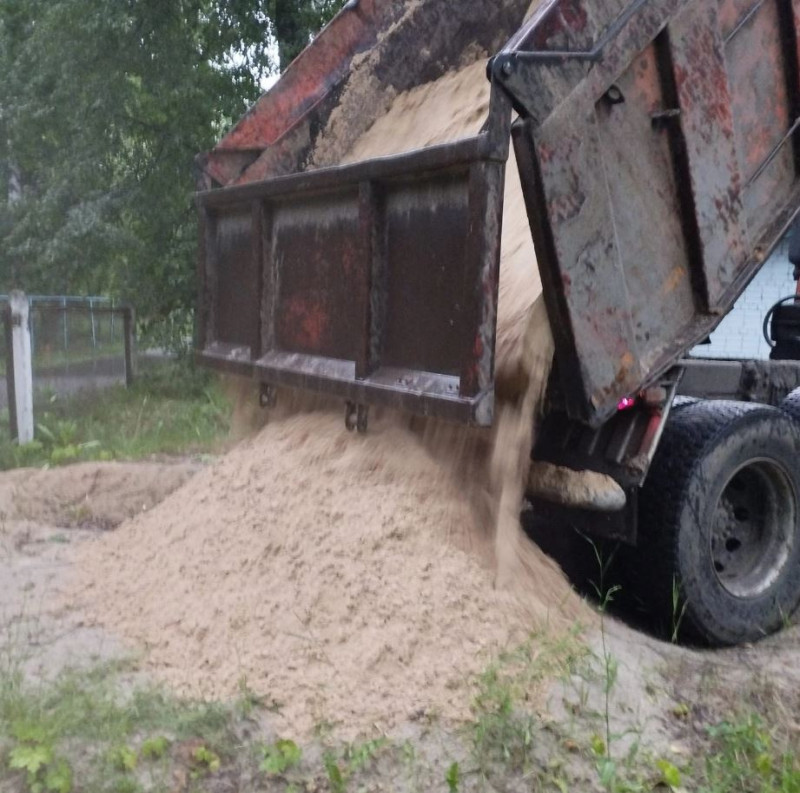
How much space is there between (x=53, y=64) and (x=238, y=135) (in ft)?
24.1

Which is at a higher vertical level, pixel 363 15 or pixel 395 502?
pixel 363 15

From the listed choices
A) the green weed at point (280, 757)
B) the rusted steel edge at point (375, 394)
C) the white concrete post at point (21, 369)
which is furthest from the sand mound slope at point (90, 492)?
the green weed at point (280, 757)

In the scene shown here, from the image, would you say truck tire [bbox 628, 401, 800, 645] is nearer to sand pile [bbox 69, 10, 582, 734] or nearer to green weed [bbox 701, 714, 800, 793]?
sand pile [bbox 69, 10, 582, 734]

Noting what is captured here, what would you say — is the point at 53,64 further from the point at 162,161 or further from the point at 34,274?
the point at 34,274

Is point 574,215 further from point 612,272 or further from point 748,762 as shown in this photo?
point 748,762

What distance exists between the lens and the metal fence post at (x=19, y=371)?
8141 millimetres

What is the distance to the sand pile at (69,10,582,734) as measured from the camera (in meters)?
3.25

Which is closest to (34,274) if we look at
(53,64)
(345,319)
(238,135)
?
(53,64)

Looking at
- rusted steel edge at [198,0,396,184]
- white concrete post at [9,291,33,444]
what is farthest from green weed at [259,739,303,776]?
white concrete post at [9,291,33,444]

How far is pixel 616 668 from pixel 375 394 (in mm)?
1288

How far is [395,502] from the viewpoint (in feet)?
12.1

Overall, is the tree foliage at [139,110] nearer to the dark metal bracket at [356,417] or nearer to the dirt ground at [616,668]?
the dirt ground at [616,668]

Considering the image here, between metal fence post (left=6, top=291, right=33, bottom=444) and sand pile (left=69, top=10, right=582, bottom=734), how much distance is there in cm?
416

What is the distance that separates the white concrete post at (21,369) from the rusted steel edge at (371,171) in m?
3.89
